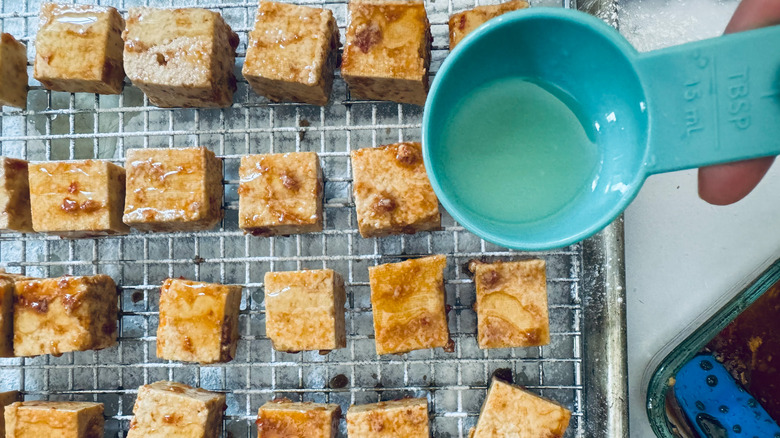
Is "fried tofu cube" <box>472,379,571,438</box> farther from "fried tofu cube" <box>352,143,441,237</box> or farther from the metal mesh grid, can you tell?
"fried tofu cube" <box>352,143,441,237</box>

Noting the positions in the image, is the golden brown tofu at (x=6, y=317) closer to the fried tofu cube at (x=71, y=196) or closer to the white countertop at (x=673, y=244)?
the fried tofu cube at (x=71, y=196)

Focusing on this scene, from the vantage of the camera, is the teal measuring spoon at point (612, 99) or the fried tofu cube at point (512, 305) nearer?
the teal measuring spoon at point (612, 99)

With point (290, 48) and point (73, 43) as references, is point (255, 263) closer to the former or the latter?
point (290, 48)

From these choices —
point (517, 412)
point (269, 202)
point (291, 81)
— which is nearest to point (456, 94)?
point (291, 81)

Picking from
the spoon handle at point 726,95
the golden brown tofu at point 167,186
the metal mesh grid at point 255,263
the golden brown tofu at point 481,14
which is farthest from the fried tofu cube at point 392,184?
the spoon handle at point 726,95

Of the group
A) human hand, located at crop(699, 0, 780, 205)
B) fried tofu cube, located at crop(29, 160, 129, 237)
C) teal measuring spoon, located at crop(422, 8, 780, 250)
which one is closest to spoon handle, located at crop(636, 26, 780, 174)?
teal measuring spoon, located at crop(422, 8, 780, 250)

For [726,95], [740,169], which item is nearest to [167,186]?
[726,95]

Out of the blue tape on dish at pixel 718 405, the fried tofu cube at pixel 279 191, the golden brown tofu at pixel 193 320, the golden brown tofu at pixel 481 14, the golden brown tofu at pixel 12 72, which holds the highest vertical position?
the golden brown tofu at pixel 481 14
